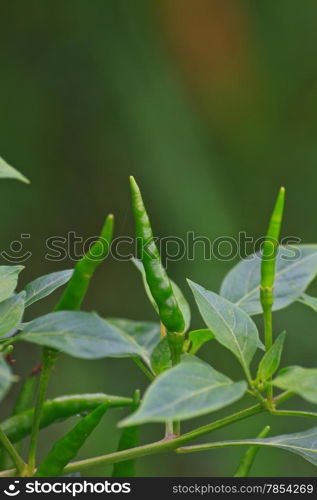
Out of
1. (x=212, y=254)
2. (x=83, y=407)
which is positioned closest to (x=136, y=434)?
(x=83, y=407)

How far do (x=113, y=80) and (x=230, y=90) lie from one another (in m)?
0.37

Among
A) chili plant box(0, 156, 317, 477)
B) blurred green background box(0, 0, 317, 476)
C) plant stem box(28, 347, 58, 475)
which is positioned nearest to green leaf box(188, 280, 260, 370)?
chili plant box(0, 156, 317, 477)

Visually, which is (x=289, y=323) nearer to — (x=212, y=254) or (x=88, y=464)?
(x=212, y=254)

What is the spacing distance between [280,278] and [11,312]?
25cm

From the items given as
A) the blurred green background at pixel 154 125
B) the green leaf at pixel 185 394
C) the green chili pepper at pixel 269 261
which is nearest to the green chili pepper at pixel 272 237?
the green chili pepper at pixel 269 261

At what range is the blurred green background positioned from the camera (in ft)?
6.97

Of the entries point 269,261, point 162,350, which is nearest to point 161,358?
point 162,350

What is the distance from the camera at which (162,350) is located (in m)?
0.54

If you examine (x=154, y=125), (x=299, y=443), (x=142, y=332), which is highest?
(x=154, y=125)

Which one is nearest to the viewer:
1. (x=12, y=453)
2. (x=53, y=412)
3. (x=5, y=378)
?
(x=5, y=378)

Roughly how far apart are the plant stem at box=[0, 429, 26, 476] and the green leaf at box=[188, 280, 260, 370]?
5.7 inches

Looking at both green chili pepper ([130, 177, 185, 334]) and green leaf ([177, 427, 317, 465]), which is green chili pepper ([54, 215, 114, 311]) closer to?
green chili pepper ([130, 177, 185, 334])

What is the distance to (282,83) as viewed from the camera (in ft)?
7.75

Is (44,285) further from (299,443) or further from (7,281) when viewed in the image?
(299,443)
